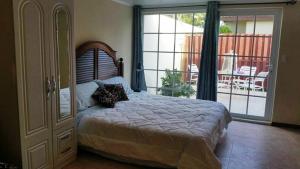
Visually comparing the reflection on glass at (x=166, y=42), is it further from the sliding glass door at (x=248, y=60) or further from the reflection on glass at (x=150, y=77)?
the sliding glass door at (x=248, y=60)

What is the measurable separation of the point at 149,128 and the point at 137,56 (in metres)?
2.68

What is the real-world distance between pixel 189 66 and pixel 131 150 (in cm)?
268

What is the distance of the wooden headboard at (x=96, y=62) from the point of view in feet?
11.7

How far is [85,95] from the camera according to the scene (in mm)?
3295

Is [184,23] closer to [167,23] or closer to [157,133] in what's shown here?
[167,23]

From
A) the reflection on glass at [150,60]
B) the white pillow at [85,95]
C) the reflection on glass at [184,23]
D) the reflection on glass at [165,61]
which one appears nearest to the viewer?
the white pillow at [85,95]

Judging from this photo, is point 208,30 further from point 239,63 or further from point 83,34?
point 83,34

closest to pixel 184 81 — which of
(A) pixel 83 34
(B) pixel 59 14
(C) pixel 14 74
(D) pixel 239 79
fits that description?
(D) pixel 239 79

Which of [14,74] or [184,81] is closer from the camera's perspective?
[14,74]

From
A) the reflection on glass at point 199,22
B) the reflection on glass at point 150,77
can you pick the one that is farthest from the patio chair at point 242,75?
the reflection on glass at point 150,77

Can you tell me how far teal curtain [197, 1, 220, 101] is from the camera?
169 inches

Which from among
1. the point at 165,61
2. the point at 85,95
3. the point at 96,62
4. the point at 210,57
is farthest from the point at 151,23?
the point at 85,95

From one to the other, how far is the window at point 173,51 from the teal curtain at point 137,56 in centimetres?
16

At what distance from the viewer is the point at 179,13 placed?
15.5ft
